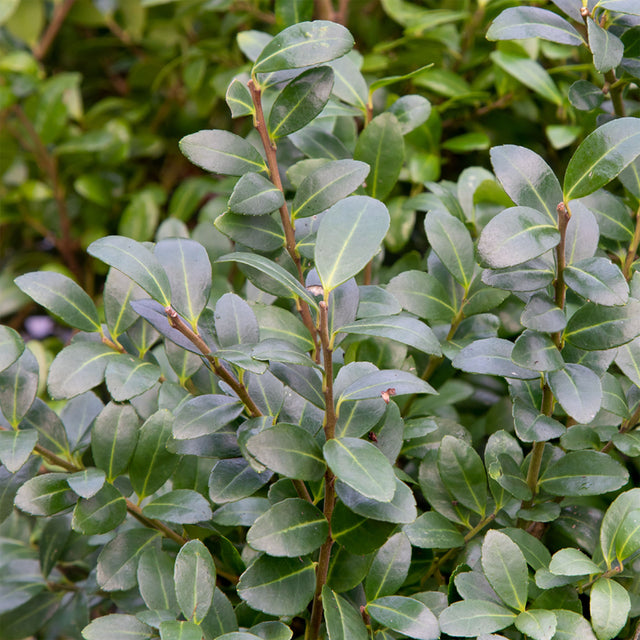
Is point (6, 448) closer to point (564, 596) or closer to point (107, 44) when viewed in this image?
point (564, 596)

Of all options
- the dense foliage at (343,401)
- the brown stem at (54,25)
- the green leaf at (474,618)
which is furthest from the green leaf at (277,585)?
the brown stem at (54,25)

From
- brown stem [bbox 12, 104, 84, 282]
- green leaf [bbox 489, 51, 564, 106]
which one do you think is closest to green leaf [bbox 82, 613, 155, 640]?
green leaf [bbox 489, 51, 564, 106]

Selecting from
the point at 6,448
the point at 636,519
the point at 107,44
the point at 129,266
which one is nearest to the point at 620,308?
the point at 636,519

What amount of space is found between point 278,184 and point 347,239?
0.46ft

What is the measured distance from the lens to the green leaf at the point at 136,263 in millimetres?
546

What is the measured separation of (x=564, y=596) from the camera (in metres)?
0.60

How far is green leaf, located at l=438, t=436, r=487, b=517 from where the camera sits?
643mm

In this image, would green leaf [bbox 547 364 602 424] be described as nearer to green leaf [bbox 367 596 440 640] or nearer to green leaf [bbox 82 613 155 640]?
green leaf [bbox 367 596 440 640]

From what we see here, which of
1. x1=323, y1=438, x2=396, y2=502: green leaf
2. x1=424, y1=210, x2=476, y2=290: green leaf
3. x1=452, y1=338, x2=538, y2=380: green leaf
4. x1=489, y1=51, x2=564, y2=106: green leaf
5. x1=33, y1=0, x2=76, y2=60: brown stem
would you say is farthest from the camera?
x1=33, y1=0, x2=76, y2=60: brown stem

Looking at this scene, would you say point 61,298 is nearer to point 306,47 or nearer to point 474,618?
point 306,47

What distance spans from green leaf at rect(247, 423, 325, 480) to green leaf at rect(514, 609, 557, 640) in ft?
0.63

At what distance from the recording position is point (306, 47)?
0.59 meters

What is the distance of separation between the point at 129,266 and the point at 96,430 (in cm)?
20

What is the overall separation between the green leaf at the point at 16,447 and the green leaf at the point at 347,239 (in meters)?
0.29
